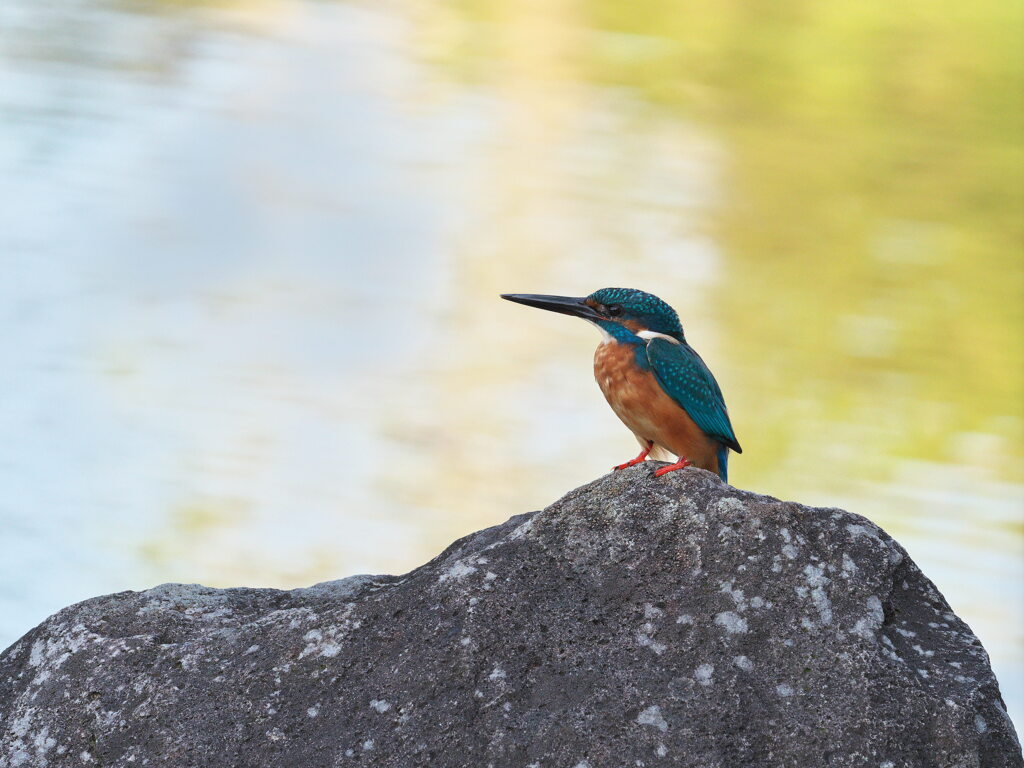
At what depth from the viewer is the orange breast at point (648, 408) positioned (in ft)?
11.5

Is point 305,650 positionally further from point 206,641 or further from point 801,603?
point 801,603

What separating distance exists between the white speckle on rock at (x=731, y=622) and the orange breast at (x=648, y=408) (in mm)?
787

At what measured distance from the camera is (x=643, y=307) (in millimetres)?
3645

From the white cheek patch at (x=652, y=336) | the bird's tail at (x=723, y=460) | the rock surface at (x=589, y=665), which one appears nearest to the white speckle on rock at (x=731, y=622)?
the rock surface at (x=589, y=665)

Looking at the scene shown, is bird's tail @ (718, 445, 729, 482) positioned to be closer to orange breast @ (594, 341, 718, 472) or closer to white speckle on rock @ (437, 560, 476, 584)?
orange breast @ (594, 341, 718, 472)

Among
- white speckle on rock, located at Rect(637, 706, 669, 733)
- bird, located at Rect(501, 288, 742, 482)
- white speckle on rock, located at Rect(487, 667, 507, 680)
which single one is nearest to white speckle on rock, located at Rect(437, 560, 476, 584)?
white speckle on rock, located at Rect(487, 667, 507, 680)

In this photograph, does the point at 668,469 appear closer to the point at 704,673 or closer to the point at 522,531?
the point at 522,531

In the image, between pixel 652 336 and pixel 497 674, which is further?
pixel 652 336

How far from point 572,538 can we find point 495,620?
0.94 feet

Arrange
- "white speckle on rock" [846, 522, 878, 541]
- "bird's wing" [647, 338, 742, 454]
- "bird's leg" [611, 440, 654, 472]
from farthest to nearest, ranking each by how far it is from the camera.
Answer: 1. "bird's wing" [647, 338, 742, 454]
2. "bird's leg" [611, 440, 654, 472]
3. "white speckle on rock" [846, 522, 878, 541]

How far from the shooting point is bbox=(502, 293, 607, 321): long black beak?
3.71 metres

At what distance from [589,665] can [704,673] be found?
0.26m

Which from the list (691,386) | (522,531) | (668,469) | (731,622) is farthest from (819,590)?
(691,386)

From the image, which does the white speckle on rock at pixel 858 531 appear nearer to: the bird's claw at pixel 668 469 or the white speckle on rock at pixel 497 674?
the bird's claw at pixel 668 469
